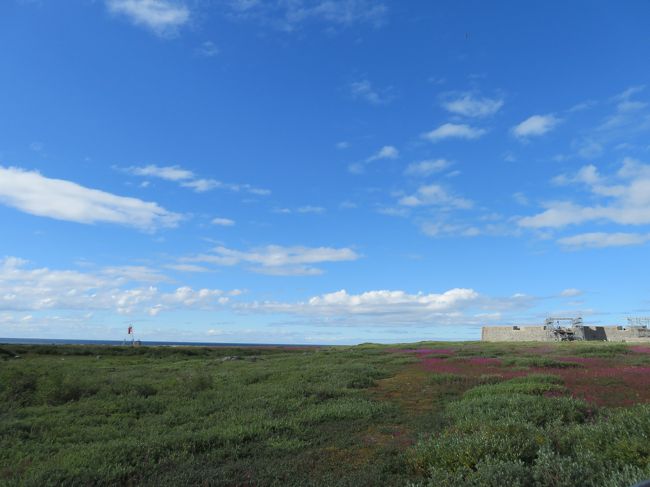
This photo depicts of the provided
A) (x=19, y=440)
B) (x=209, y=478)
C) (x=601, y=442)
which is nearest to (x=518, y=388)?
(x=601, y=442)

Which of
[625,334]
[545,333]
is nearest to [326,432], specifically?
[545,333]

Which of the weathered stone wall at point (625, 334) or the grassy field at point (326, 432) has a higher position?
the weathered stone wall at point (625, 334)

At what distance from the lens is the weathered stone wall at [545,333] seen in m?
73.2

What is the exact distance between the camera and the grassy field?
8445mm

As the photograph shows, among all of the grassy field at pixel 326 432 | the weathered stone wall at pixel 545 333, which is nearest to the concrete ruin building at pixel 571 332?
the weathered stone wall at pixel 545 333

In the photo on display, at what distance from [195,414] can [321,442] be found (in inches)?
232

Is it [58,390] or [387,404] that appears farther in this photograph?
[58,390]

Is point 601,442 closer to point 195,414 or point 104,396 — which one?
point 195,414

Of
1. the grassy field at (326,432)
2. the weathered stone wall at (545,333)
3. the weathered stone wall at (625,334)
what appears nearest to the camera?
the grassy field at (326,432)

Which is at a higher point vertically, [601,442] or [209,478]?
[601,442]

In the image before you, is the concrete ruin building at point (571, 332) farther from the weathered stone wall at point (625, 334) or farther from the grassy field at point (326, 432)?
the grassy field at point (326, 432)

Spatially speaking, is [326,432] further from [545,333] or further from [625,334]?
[625,334]

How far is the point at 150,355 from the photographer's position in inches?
2383

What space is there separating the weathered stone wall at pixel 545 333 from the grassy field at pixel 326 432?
202 feet
